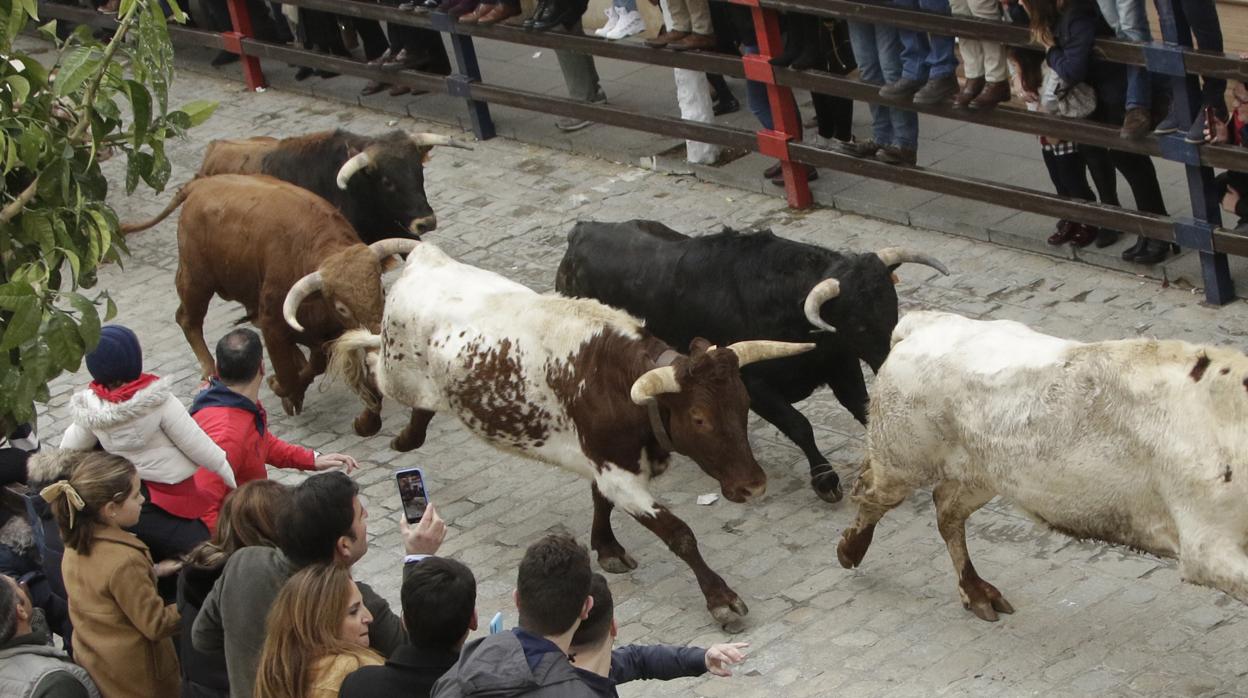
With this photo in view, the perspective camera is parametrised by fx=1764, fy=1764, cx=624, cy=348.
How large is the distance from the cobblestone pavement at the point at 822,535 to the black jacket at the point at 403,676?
2.51 meters

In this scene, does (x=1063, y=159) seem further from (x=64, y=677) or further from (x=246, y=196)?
(x=64, y=677)

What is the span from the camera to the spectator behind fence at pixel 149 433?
6.95 metres

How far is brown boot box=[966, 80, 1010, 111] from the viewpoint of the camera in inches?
409

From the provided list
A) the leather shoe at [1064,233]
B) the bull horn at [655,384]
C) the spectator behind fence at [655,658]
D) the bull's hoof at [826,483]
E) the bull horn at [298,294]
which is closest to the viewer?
the spectator behind fence at [655,658]

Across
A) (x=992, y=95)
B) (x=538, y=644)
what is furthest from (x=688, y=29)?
(x=538, y=644)

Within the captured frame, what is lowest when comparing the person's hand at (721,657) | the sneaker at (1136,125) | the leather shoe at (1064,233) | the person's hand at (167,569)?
the leather shoe at (1064,233)

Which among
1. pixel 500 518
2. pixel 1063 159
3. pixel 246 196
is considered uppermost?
pixel 246 196

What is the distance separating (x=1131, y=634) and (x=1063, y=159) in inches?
159

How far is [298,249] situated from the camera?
10000 mm

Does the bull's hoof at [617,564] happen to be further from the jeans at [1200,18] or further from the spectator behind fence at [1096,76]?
the jeans at [1200,18]

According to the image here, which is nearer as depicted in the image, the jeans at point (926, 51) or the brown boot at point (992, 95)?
the brown boot at point (992, 95)

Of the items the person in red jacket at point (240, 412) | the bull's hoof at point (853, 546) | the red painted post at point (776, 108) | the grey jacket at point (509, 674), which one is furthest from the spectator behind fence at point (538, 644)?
the red painted post at point (776, 108)

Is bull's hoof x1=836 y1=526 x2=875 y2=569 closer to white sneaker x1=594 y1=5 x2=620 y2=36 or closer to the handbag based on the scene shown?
the handbag

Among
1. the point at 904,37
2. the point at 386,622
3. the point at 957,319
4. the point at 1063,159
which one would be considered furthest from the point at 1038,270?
A: the point at 386,622
